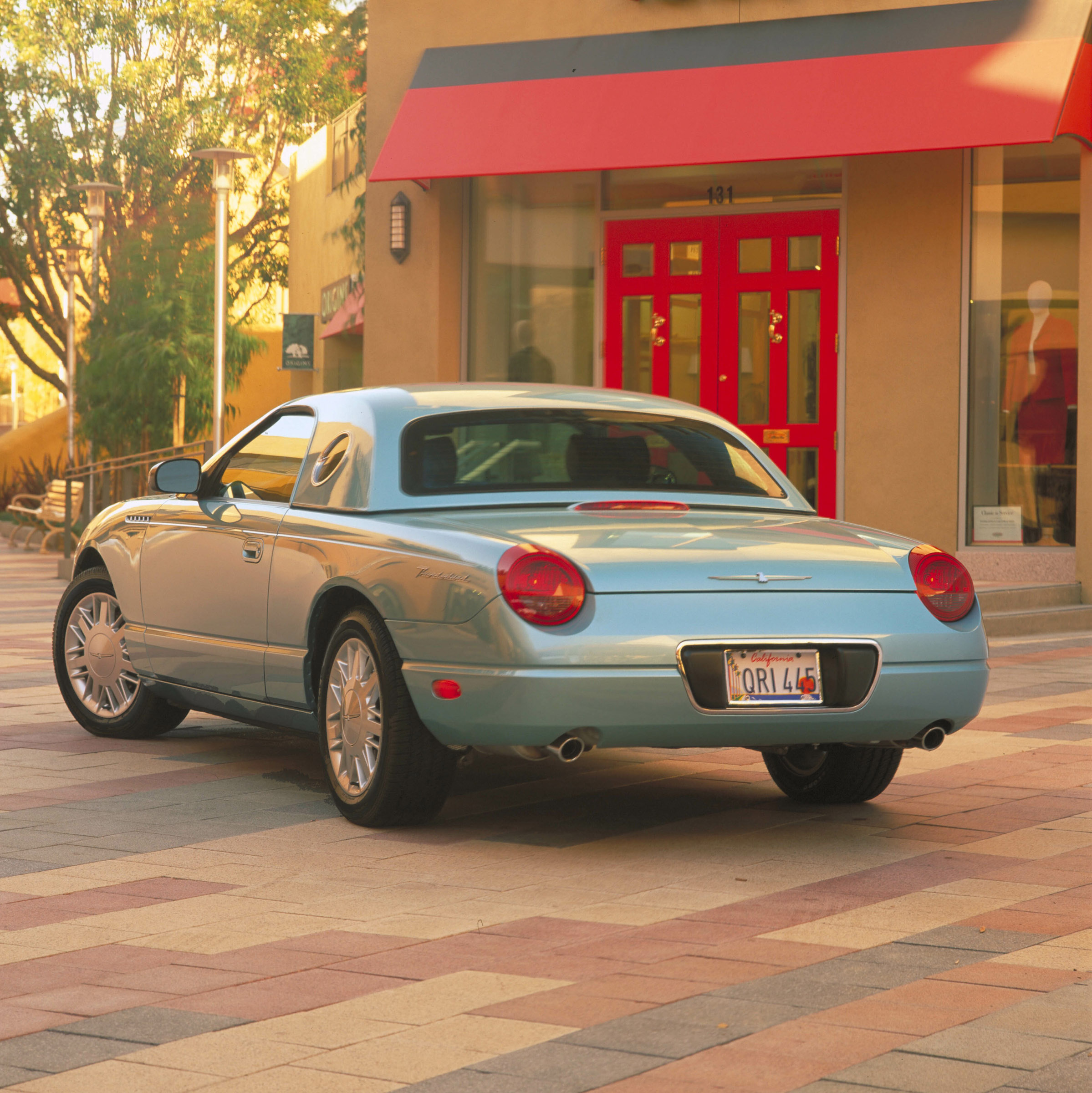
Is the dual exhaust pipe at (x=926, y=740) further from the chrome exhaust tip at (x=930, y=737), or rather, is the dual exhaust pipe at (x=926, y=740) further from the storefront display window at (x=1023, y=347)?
the storefront display window at (x=1023, y=347)

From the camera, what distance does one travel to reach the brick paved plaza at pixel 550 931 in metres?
3.59

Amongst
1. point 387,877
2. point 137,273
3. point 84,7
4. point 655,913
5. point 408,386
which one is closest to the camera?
point 655,913

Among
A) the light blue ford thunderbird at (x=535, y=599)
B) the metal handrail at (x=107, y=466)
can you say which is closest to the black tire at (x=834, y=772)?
the light blue ford thunderbird at (x=535, y=599)

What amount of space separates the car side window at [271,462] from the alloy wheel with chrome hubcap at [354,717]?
90 cm

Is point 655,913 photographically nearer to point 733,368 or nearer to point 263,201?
point 733,368

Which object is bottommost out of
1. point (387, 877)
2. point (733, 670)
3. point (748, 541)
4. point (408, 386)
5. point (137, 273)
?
point (387, 877)

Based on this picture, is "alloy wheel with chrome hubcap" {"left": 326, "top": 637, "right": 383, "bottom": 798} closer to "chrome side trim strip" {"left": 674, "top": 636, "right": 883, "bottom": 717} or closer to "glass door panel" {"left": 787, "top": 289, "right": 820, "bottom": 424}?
"chrome side trim strip" {"left": 674, "top": 636, "right": 883, "bottom": 717}

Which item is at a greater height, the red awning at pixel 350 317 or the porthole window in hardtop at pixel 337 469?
the red awning at pixel 350 317

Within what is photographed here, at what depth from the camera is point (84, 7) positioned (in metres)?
38.5

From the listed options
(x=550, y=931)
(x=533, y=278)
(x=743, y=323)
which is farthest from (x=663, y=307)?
(x=550, y=931)

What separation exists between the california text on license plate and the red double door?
10660 mm

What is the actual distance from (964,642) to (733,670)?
2.64 ft

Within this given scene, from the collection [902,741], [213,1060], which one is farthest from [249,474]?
[213,1060]

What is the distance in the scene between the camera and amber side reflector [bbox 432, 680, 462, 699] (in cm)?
549
